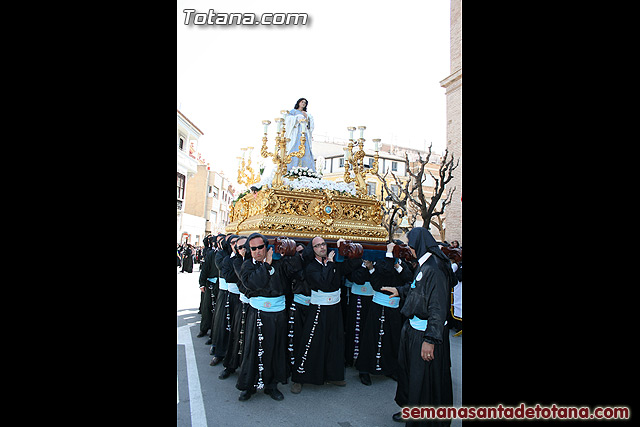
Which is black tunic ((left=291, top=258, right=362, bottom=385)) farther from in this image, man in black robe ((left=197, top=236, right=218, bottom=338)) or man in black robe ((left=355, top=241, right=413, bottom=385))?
man in black robe ((left=197, top=236, right=218, bottom=338))

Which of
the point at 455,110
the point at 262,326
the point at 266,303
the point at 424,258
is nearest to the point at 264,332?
the point at 262,326

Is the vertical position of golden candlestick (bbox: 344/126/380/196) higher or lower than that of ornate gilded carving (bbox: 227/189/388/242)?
higher

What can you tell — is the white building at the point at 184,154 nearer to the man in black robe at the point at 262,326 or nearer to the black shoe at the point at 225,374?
the black shoe at the point at 225,374

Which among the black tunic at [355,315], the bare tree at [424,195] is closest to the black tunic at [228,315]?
the black tunic at [355,315]

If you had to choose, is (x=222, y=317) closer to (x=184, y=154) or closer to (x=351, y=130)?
(x=351, y=130)

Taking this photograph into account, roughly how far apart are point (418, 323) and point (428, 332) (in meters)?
0.26

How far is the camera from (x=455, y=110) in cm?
1992

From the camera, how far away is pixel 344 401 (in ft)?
14.2

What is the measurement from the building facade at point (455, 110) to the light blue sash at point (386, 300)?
47.5 ft

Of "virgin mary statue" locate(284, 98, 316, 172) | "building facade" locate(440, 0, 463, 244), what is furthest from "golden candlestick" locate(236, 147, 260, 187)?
"building facade" locate(440, 0, 463, 244)

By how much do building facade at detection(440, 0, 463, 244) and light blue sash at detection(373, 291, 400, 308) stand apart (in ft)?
47.5

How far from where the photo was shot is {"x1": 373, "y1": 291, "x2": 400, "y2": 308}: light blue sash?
5.11 meters

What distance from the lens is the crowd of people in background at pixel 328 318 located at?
3.44m
